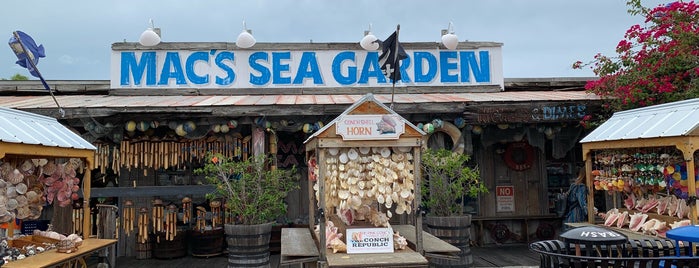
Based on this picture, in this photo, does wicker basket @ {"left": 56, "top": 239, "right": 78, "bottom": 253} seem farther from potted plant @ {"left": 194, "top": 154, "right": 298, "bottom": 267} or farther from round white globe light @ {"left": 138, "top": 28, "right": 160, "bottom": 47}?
round white globe light @ {"left": 138, "top": 28, "right": 160, "bottom": 47}

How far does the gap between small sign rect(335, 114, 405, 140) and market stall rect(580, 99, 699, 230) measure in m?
3.28

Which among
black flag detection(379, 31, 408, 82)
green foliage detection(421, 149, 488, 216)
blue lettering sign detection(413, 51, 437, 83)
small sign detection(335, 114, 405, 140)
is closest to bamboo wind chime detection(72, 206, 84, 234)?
black flag detection(379, 31, 408, 82)

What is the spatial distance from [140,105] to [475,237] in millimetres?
6974

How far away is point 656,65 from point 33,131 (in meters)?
8.94

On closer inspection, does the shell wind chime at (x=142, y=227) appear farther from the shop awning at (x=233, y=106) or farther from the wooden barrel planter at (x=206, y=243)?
the shop awning at (x=233, y=106)

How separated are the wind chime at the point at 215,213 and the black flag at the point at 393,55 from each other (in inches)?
154

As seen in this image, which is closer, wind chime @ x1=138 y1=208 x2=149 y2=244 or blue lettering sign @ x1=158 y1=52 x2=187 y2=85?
wind chime @ x1=138 y1=208 x2=149 y2=244

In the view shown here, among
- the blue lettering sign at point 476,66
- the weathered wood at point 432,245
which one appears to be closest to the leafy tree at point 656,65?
the blue lettering sign at point 476,66

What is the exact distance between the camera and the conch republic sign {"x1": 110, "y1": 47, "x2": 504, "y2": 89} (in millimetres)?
10508

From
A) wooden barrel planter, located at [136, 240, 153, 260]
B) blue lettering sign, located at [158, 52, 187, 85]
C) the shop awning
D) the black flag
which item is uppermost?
blue lettering sign, located at [158, 52, 187, 85]

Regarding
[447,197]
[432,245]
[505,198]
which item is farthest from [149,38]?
[505,198]

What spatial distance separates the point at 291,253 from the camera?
17.3 feet

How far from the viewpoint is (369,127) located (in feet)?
17.1

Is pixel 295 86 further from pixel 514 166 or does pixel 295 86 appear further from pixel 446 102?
pixel 514 166
